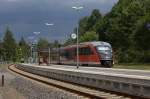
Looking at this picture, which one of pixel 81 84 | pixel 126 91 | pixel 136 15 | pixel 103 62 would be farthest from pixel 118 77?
pixel 136 15

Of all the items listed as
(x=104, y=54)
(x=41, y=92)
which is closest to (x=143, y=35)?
(x=104, y=54)

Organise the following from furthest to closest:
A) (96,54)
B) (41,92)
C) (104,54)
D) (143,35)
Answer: (143,35) < (104,54) < (96,54) < (41,92)

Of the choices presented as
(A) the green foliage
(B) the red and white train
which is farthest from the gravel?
(A) the green foliage

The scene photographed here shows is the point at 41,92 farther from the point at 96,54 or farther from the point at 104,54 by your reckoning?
the point at 104,54

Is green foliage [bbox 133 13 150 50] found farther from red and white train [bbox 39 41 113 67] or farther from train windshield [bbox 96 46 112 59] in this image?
train windshield [bbox 96 46 112 59]

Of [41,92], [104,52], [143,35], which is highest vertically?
[143,35]

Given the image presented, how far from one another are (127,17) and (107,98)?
302ft

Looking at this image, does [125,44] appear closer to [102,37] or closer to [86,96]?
[102,37]

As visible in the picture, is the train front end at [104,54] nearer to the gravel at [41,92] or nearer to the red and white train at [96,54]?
the red and white train at [96,54]

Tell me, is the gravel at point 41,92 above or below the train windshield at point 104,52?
below

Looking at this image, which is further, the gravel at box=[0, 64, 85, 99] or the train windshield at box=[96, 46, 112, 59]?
the train windshield at box=[96, 46, 112, 59]

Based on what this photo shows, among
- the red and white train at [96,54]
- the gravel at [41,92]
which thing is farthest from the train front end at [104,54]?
the gravel at [41,92]

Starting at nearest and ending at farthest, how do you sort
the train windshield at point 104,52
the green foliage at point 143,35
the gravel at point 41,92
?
the gravel at point 41,92 < the train windshield at point 104,52 < the green foliage at point 143,35

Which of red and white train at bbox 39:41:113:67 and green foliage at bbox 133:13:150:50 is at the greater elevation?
green foliage at bbox 133:13:150:50
